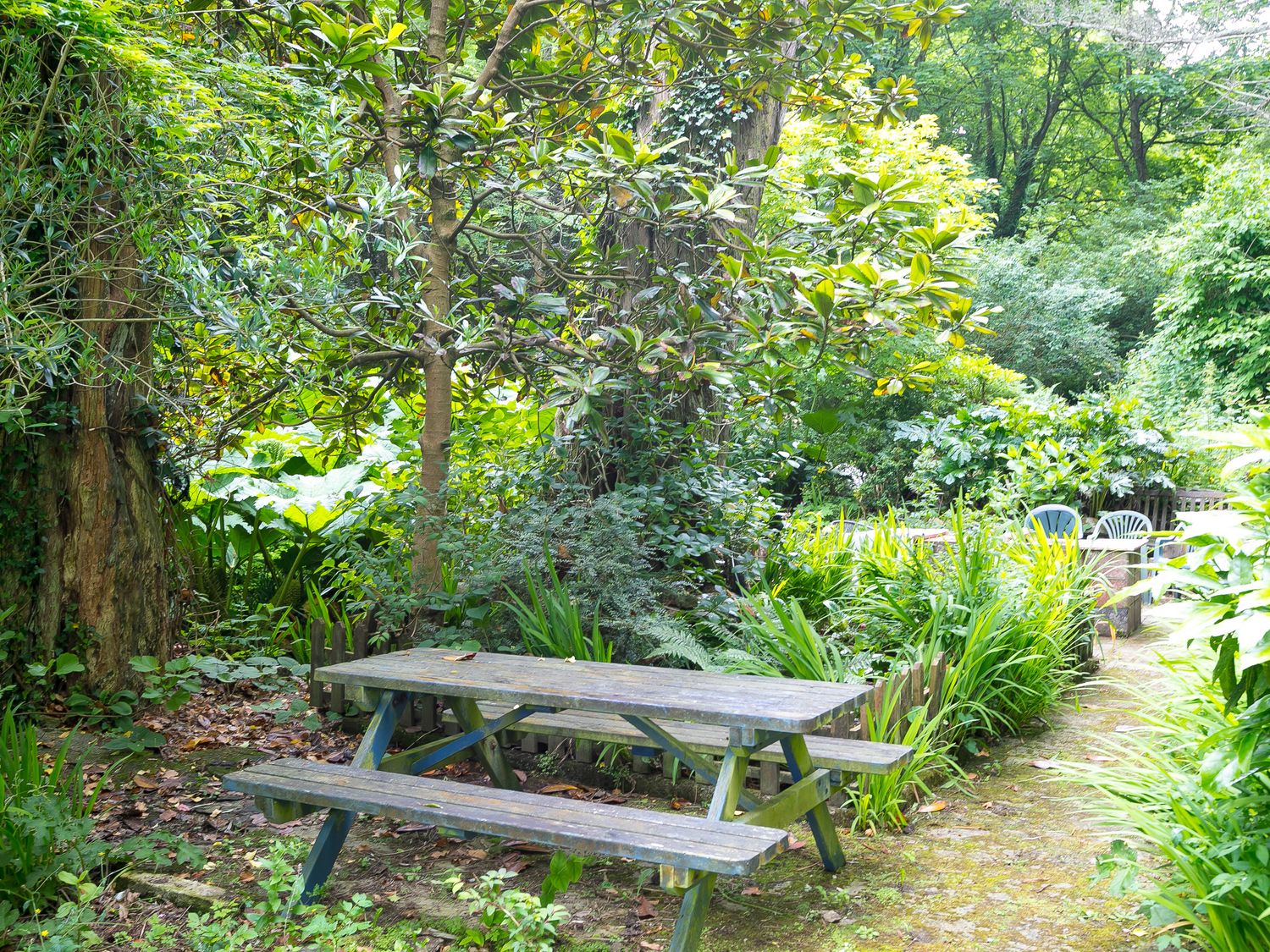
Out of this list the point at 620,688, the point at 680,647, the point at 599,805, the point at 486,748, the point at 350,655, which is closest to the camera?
the point at 599,805

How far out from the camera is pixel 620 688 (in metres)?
3.18

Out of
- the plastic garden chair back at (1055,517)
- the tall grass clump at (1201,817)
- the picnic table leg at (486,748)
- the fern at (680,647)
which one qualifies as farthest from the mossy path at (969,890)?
the plastic garden chair back at (1055,517)

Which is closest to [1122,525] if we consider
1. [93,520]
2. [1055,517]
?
[1055,517]

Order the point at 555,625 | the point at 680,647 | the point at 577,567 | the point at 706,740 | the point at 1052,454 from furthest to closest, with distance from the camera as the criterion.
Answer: the point at 1052,454
the point at 577,567
the point at 555,625
the point at 680,647
the point at 706,740

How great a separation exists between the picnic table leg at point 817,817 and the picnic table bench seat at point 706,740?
11cm

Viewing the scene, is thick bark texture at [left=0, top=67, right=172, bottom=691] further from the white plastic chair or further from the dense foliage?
the white plastic chair

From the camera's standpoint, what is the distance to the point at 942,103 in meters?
29.2

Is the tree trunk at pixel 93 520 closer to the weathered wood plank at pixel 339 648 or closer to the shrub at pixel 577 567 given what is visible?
the weathered wood plank at pixel 339 648

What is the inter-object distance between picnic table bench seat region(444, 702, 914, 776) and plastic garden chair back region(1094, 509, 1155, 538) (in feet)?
22.6

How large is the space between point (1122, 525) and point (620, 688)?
8.26 m

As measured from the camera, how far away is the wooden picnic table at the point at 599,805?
2639 mm

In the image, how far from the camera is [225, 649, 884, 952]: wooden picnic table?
2.64 metres

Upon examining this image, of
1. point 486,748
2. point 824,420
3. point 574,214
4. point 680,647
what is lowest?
point 486,748

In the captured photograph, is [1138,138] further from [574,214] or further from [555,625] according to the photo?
[555,625]
